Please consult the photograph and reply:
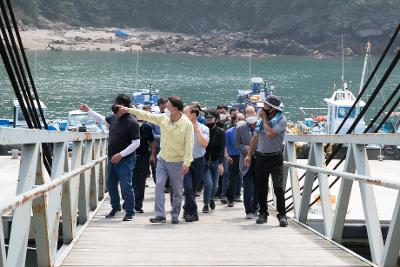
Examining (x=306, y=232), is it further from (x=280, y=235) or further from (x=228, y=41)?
(x=228, y=41)

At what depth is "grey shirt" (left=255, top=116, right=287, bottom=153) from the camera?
972 centimetres

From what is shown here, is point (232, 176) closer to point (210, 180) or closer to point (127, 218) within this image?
point (210, 180)

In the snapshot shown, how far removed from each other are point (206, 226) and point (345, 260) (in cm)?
269

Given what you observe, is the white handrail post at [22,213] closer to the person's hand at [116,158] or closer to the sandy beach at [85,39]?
the person's hand at [116,158]

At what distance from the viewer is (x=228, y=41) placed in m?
185

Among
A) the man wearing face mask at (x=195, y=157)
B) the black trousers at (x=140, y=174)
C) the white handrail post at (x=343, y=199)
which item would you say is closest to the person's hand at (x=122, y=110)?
the man wearing face mask at (x=195, y=157)

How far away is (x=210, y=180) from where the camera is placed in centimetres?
1172

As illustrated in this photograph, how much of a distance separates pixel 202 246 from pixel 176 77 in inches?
4507

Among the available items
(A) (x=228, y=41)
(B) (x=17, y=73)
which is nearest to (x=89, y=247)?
(B) (x=17, y=73)

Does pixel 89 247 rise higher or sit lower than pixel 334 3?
lower

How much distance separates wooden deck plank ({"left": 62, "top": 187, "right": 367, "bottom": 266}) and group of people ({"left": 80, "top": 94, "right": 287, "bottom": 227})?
0.35 metres

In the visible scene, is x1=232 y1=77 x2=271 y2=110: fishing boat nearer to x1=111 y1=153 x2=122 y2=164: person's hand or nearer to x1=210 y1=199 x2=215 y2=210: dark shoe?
x1=210 y1=199 x2=215 y2=210: dark shoe

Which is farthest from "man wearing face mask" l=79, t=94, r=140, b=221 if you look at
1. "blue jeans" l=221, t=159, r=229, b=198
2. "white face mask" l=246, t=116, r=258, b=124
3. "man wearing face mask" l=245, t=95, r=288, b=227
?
"blue jeans" l=221, t=159, r=229, b=198

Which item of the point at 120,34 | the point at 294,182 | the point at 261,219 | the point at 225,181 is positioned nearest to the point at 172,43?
the point at 120,34
